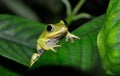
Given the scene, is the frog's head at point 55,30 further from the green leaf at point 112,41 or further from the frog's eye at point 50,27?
the green leaf at point 112,41

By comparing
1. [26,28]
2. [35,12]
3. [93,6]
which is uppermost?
[26,28]

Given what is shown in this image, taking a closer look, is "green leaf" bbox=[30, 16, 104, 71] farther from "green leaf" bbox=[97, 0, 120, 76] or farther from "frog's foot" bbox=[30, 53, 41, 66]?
"frog's foot" bbox=[30, 53, 41, 66]

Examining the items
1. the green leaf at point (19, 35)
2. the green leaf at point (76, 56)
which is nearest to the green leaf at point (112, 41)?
the green leaf at point (76, 56)

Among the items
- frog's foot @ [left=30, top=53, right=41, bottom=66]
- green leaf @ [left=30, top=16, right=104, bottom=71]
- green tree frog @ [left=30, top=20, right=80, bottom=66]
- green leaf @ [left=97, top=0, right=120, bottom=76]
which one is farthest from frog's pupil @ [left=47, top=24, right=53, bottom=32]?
green leaf @ [left=97, top=0, right=120, bottom=76]

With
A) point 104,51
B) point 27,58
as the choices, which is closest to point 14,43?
point 27,58

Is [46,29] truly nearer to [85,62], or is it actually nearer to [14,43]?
[14,43]

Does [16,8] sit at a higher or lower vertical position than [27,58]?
lower
